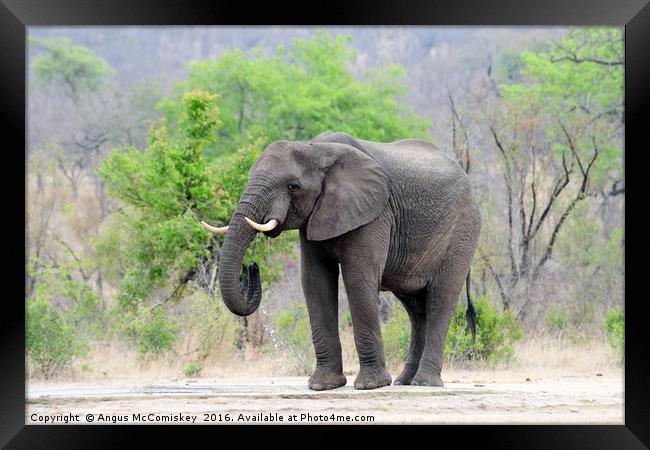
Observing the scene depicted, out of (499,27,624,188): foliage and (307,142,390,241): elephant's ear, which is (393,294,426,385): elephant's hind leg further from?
(499,27,624,188): foliage

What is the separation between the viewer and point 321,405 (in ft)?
37.9

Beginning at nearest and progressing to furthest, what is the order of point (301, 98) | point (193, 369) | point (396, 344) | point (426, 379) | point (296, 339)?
point (426, 379), point (193, 369), point (396, 344), point (296, 339), point (301, 98)

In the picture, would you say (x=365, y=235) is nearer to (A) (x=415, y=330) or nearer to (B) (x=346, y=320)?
(A) (x=415, y=330)

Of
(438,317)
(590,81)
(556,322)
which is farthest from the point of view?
(590,81)

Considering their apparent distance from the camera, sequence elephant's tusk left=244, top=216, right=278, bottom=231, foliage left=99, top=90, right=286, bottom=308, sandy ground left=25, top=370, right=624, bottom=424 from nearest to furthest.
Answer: sandy ground left=25, top=370, right=624, bottom=424 < elephant's tusk left=244, top=216, right=278, bottom=231 < foliage left=99, top=90, right=286, bottom=308

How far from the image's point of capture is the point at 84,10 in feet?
36.3

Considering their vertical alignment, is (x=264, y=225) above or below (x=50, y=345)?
above

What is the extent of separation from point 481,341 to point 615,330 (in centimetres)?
257

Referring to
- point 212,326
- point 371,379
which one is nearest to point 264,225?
point 371,379

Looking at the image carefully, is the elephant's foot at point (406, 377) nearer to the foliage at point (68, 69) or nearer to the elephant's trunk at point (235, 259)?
the elephant's trunk at point (235, 259)

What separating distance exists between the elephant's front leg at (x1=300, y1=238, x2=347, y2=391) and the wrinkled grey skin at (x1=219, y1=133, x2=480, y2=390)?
0.03 ft

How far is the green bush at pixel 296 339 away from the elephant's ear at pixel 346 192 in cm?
440

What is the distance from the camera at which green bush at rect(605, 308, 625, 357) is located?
1747 cm

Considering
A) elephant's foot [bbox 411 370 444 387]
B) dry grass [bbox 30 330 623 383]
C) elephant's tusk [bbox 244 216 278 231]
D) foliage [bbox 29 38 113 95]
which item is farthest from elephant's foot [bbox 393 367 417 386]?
A: foliage [bbox 29 38 113 95]
